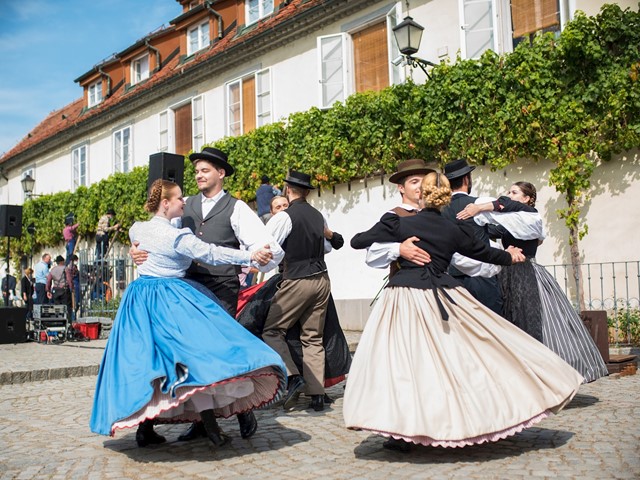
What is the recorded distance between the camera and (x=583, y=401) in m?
6.59

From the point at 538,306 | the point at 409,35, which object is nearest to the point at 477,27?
the point at 409,35

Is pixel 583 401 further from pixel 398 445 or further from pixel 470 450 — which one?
pixel 398 445

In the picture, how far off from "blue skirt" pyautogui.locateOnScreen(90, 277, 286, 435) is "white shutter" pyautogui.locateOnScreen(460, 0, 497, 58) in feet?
30.6

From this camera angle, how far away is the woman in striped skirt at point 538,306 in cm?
618

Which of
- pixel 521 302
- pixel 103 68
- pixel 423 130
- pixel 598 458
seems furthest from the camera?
pixel 103 68

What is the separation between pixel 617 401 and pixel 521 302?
4.02 ft

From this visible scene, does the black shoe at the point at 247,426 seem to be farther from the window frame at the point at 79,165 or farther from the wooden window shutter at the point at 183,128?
the window frame at the point at 79,165

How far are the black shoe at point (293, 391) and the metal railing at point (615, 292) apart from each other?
5594 millimetres

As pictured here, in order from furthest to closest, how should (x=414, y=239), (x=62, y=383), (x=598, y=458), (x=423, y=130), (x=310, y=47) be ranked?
1. (x=310, y=47)
2. (x=423, y=130)
3. (x=62, y=383)
4. (x=414, y=239)
5. (x=598, y=458)

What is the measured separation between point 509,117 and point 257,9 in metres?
10.0

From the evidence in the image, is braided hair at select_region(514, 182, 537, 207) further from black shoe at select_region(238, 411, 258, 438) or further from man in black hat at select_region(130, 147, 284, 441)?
black shoe at select_region(238, 411, 258, 438)

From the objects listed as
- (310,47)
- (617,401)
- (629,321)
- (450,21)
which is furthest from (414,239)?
(310,47)

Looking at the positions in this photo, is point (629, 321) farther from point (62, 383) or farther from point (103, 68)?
point (103, 68)

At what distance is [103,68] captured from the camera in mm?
26703
